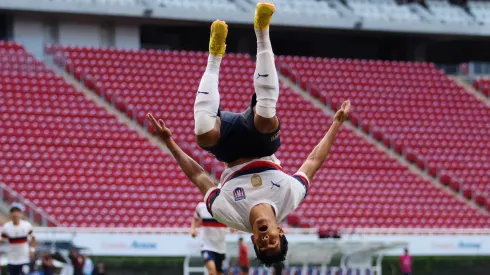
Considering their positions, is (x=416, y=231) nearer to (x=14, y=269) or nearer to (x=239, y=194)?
(x=14, y=269)

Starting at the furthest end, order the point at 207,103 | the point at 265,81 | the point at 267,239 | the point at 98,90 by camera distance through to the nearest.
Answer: the point at 98,90 → the point at 207,103 → the point at 265,81 → the point at 267,239

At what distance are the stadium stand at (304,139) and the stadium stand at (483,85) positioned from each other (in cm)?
609

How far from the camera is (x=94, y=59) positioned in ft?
104

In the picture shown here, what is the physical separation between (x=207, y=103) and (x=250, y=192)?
89cm

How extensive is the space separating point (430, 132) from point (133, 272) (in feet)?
42.7

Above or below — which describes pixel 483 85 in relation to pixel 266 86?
above

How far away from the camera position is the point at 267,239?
8969 mm

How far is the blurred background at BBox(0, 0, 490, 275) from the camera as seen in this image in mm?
24375

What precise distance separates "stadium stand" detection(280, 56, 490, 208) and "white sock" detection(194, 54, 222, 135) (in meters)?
22.1

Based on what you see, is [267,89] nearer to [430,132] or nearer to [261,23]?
[261,23]

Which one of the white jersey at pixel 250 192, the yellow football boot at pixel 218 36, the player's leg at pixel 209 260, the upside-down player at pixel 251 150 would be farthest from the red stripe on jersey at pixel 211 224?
the yellow football boot at pixel 218 36

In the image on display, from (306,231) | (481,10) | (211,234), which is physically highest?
(481,10)

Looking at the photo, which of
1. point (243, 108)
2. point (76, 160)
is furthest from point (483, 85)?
point (76, 160)

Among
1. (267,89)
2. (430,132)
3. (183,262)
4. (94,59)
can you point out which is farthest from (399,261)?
(267,89)
